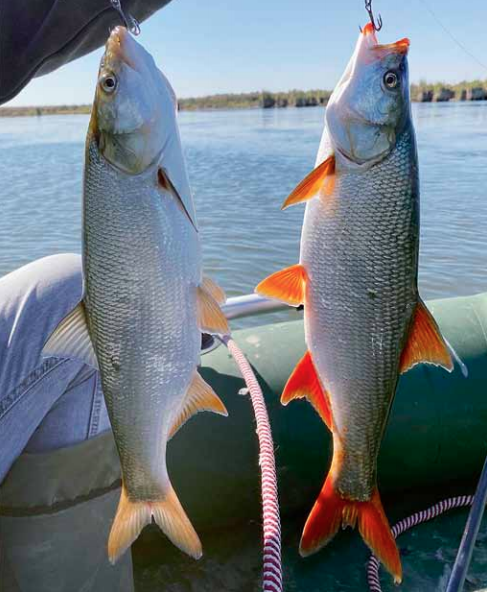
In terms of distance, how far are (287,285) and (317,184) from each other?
0.25 m

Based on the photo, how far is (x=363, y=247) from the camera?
1.53 metres

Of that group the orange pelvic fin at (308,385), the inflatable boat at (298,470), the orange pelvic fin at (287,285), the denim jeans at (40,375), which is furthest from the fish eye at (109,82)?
the inflatable boat at (298,470)

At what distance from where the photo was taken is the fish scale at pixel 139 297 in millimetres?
1391

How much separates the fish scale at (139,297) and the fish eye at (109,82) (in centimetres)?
13

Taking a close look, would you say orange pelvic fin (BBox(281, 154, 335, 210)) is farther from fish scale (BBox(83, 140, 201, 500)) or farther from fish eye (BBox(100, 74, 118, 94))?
fish eye (BBox(100, 74, 118, 94))

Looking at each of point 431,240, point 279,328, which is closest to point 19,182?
point 431,240

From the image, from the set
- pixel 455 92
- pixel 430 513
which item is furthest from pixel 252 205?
pixel 455 92

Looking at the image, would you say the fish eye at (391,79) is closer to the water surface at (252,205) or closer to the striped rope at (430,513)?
the striped rope at (430,513)

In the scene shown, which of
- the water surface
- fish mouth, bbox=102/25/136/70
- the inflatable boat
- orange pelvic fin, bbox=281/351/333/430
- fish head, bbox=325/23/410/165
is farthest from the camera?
the water surface

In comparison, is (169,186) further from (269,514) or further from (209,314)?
(269,514)

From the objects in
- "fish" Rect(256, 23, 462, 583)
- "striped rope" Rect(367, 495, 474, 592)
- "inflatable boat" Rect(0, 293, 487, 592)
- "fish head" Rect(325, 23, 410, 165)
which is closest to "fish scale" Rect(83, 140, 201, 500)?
"fish" Rect(256, 23, 462, 583)

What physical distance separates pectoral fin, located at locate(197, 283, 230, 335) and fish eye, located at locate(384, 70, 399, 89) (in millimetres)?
652

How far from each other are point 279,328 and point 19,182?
50.0ft

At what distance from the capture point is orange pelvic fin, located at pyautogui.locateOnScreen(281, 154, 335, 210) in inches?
56.7
